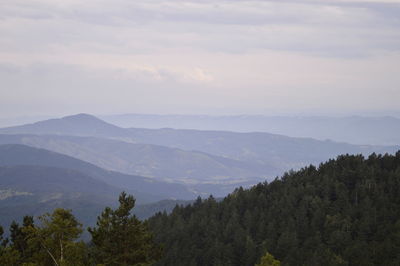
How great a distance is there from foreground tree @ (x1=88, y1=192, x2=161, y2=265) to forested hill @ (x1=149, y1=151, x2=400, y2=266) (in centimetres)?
2994

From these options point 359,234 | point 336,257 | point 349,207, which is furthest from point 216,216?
point 336,257

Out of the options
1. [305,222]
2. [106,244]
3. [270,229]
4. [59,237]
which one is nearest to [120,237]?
[106,244]

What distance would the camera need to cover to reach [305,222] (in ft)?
323

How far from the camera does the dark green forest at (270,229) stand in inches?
1714

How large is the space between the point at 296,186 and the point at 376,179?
741 inches

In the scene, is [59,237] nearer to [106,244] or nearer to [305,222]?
[106,244]

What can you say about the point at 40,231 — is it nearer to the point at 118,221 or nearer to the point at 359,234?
the point at 118,221

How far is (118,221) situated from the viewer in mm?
43875

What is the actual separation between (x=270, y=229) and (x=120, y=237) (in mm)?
59586

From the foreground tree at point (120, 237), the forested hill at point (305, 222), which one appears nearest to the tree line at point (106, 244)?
the foreground tree at point (120, 237)

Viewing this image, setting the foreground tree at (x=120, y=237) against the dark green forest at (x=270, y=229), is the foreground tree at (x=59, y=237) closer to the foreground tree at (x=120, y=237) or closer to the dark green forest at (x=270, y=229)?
the dark green forest at (x=270, y=229)

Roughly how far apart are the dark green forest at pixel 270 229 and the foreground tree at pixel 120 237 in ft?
0.28

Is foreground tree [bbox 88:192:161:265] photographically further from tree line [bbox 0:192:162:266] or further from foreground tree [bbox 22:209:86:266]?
foreground tree [bbox 22:209:86:266]

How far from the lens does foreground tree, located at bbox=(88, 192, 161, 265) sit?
43.4 m
